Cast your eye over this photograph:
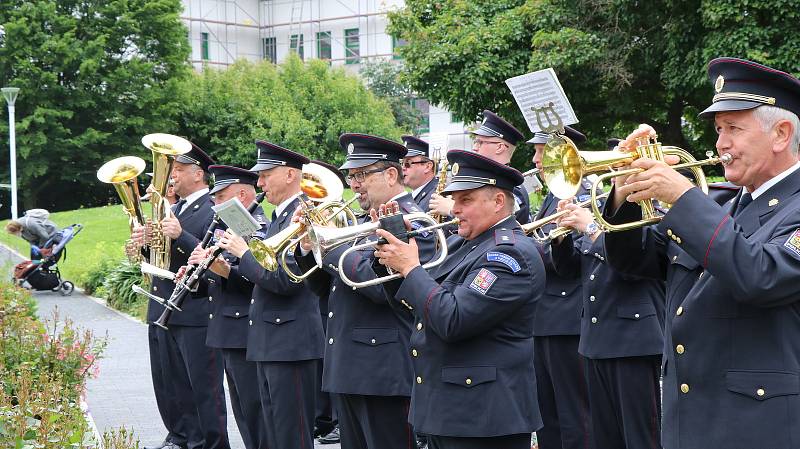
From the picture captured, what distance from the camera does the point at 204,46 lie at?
Answer: 54031 mm

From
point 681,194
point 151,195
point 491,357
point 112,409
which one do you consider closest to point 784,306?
point 681,194

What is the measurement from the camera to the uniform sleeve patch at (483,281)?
4.49m

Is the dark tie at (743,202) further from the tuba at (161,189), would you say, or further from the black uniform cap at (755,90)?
the tuba at (161,189)

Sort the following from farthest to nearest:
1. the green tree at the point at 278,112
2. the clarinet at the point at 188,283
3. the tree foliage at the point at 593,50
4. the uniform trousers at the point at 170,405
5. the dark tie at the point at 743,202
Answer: the green tree at the point at 278,112, the tree foliage at the point at 593,50, the uniform trousers at the point at 170,405, the clarinet at the point at 188,283, the dark tie at the point at 743,202

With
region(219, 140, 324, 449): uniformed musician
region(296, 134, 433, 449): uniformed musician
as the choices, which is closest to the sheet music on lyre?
region(296, 134, 433, 449): uniformed musician

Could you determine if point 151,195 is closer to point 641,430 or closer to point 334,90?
point 641,430

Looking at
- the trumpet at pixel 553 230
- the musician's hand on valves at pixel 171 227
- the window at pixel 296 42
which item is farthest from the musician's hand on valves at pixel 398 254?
the window at pixel 296 42

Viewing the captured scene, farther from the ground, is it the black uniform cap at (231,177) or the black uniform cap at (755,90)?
the black uniform cap at (755,90)

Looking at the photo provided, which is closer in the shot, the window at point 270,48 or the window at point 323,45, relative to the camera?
the window at point 323,45

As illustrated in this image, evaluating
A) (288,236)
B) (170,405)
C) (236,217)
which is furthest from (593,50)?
(288,236)

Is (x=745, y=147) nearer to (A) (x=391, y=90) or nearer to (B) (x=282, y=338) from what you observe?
(B) (x=282, y=338)

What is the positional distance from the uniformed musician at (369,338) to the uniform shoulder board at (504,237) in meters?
1.00

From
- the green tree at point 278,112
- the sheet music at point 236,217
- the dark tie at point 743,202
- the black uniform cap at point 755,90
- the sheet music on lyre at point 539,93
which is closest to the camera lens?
the black uniform cap at point 755,90

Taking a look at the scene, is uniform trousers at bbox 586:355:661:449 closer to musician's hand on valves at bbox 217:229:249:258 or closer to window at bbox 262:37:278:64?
musician's hand on valves at bbox 217:229:249:258
